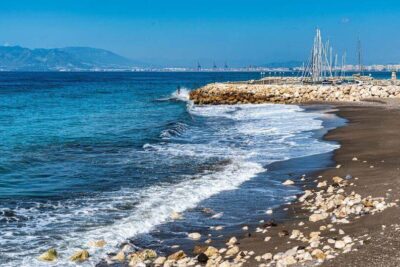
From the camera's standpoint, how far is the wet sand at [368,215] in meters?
8.30

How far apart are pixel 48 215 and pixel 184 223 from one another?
11.7ft

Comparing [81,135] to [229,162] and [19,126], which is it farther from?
[229,162]

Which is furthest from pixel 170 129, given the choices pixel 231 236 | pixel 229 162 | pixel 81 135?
pixel 231 236

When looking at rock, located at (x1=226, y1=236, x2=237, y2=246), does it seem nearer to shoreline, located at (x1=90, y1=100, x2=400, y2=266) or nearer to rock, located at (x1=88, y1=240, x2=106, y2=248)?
shoreline, located at (x1=90, y1=100, x2=400, y2=266)

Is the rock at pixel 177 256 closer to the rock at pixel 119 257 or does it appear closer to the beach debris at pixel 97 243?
the rock at pixel 119 257

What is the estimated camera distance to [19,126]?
124ft

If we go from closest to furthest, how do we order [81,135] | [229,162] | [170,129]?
[229,162] → [81,135] → [170,129]

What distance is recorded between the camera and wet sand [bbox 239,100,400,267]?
8297mm

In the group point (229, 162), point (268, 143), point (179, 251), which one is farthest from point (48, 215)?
point (268, 143)

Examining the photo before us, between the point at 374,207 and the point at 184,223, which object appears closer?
the point at 374,207

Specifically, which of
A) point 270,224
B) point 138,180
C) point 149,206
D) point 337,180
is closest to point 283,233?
point 270,224

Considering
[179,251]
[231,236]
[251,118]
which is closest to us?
[179,251]

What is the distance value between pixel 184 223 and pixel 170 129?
73.5 ft

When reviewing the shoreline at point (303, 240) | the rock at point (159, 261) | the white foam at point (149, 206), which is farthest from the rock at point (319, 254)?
the white foam at point (149, 206)
